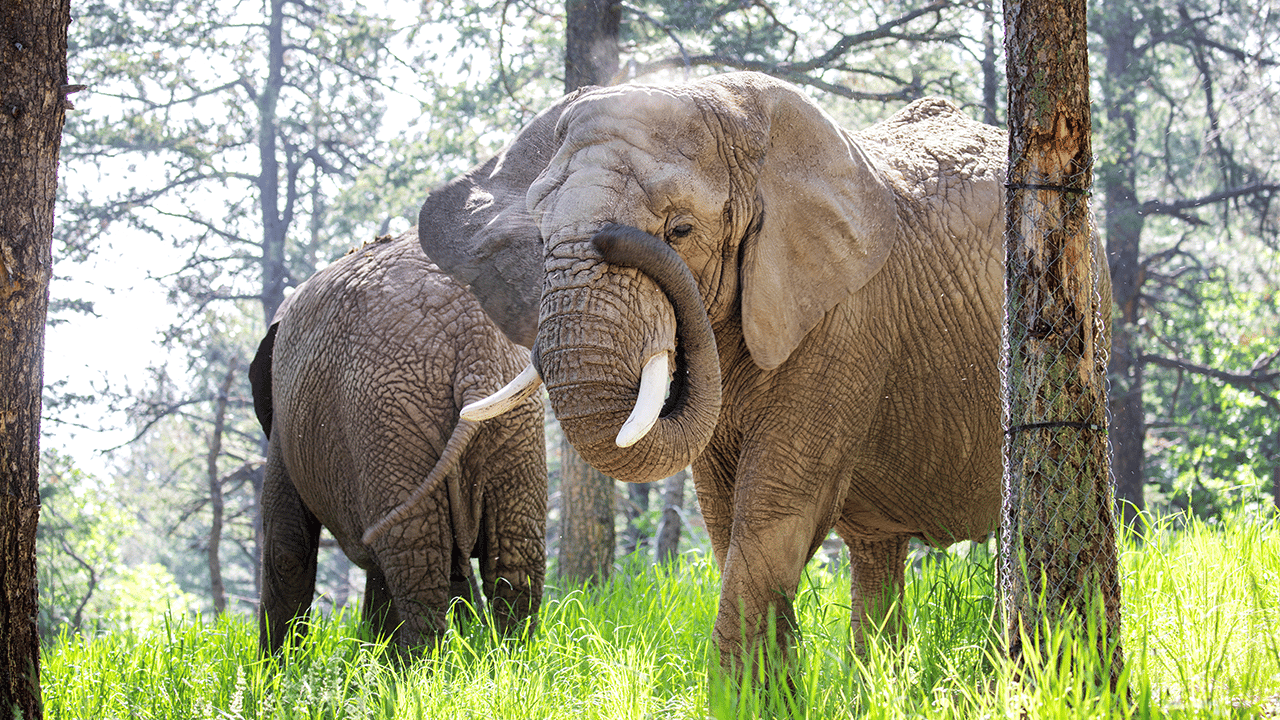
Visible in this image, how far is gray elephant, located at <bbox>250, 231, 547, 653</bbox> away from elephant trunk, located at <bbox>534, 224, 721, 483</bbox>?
4.99 ft

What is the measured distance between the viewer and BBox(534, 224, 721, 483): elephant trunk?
10.7 feet

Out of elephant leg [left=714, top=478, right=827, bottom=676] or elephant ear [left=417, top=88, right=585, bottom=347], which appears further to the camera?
elephant ear [left=417, top=88, right=585, bottom=347]

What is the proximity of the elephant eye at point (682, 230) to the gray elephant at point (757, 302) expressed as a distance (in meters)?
0.02

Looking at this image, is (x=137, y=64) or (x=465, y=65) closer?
(x=465, y=65)

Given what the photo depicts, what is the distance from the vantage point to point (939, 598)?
13.0 ft

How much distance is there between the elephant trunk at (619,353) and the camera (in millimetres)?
3260

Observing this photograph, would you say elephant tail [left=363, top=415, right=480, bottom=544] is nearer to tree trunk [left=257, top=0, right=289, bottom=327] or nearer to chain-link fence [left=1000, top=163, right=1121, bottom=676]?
chain-link fence [left=1000, top=163, right=1121, bottom=676]

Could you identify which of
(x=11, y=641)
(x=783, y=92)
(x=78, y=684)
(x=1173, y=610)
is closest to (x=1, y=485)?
(x=11, y=641)

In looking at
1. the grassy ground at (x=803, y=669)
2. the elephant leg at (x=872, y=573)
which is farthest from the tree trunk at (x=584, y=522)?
the elephant leg at (x=872, y=573)

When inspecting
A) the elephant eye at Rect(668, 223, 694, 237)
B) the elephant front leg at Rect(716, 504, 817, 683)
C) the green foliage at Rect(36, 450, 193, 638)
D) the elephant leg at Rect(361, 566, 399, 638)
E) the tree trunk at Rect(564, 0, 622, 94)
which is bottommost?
the green foliage at Rect(36, 450, 193, 638)

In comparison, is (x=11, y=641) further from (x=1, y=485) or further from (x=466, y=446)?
(x=466, y=446)

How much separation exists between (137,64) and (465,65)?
6.67 m

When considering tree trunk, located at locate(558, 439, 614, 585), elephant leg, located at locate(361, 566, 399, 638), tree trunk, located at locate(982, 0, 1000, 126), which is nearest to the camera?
elephant leg, located at locate(361, 566, 399, 638)

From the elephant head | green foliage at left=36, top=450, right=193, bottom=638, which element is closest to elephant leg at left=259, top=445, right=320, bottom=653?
the elephant head
